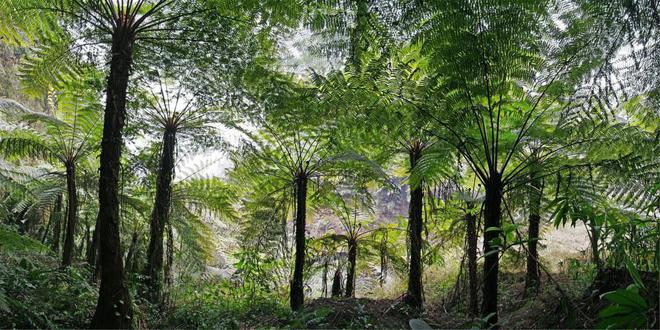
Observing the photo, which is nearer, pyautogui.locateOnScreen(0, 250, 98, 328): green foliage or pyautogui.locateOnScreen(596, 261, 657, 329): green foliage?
pyautogui.locateOnScreen(596, 261, 657, 329): green foliage

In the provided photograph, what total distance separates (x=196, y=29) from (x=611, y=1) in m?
2.83

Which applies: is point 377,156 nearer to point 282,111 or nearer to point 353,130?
point 353,130

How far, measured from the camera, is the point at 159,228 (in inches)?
163

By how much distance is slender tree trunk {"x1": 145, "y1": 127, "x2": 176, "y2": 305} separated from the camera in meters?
4.16

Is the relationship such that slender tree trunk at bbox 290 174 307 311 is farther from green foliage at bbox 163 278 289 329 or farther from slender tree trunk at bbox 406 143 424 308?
slender tree trunk at bbox 406 143 424 308

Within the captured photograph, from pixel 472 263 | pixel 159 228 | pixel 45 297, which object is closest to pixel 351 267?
pixel 472 263

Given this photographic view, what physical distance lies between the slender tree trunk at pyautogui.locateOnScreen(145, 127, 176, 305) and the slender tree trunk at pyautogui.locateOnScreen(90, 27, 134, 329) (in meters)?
1.37

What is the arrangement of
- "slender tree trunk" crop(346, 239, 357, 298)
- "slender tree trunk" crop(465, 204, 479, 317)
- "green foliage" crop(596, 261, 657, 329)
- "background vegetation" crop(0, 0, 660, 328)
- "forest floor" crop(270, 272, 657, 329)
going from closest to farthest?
1. "green foliage" crop(596, 261, 657, 329)
2. "forest floor" crop(270, 272, 657, 329)
3. "background vegetation" crop(0, 0, 660, 328)
4. "slender tree trunk" crop(465, 204, 479, 317)
5. "slender tree trunk" crop(346, 239, 357, 298)

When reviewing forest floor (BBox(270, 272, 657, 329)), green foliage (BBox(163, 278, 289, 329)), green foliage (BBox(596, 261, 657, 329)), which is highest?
green foliage (BBox(596, 261, 657, 329))

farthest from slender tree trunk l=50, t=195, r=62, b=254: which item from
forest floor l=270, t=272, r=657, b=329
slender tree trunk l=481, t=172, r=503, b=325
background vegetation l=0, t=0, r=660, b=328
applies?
slender tree trunk l=481, t=172, r=503, b=325

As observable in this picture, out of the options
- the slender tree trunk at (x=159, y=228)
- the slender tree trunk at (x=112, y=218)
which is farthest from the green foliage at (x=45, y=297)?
the slender tree trunk at (x=159, y=228)

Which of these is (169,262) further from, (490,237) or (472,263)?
(490,237)

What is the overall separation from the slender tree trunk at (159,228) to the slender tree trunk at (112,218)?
4.49 ft

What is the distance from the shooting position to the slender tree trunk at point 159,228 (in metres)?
4.16
